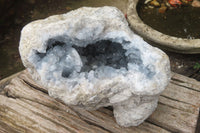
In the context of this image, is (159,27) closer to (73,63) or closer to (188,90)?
(188,90)

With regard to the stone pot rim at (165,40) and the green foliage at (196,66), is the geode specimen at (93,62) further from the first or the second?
the green foliage at (196,66)

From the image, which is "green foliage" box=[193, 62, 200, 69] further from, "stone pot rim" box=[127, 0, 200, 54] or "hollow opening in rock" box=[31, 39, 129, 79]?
"hollow opening in rock" box=[31, 39, 129, 79]

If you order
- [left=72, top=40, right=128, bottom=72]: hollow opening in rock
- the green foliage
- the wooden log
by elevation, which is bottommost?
the green foliage

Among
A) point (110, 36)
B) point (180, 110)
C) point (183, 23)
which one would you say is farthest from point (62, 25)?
point (183, 23)

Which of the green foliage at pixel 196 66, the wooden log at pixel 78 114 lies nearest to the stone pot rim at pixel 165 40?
the green foliage at pixel 196 66

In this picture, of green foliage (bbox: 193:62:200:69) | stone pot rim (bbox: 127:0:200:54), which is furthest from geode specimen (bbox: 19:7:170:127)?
green foliage (bbox: 193:62:200:69)

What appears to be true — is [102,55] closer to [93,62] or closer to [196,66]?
[93,62]
